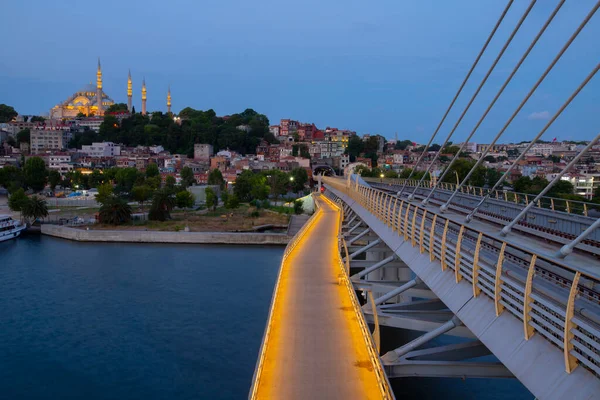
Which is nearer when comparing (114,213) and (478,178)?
(114,213)

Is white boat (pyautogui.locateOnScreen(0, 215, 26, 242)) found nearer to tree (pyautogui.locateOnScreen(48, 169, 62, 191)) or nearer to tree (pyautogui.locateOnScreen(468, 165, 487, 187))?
tree (pyautogui.locateOnScreen(48, 169, 62, 191))

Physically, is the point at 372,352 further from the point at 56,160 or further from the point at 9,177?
the point at 56,160

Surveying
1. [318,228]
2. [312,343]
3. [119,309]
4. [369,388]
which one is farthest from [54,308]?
[369,388]

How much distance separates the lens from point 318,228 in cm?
1426

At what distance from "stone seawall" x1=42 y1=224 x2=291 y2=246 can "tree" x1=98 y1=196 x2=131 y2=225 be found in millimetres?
2409

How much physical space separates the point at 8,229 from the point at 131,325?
55.7 feet

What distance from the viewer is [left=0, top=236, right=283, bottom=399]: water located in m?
10.2

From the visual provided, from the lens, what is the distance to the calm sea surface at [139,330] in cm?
991

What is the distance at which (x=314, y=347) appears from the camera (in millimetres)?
4758

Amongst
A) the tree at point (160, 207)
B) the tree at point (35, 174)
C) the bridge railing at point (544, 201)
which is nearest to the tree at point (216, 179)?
the tree at point (35, 174)

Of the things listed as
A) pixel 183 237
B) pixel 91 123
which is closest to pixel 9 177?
pixel 183 237

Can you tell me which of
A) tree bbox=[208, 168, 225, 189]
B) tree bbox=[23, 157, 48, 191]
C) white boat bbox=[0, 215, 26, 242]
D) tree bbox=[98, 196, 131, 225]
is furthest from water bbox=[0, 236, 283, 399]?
tree bbox=[23, 157, 48, 191]

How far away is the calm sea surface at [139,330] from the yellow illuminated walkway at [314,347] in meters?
3.53

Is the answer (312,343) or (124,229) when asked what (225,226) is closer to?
(124,229)
